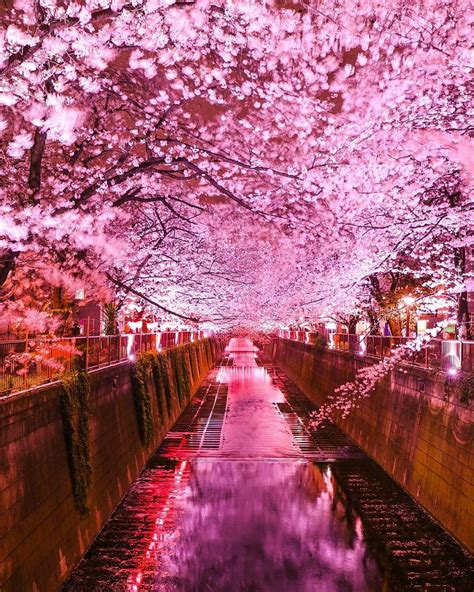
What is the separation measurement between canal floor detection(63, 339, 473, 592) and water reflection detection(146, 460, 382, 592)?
0.03 metres

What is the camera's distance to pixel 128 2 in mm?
8594

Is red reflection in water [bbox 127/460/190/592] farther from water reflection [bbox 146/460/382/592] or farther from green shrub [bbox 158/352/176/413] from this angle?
green shrub [bbox 158/352/176/413]

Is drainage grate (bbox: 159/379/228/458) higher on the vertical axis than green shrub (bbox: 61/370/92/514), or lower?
lower

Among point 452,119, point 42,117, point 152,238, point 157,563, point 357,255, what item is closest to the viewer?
point 42,117

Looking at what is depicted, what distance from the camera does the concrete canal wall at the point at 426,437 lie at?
1518 cm

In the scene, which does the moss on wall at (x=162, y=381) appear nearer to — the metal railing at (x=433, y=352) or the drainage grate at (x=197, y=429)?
the drainage grate at (x=197, y=429)

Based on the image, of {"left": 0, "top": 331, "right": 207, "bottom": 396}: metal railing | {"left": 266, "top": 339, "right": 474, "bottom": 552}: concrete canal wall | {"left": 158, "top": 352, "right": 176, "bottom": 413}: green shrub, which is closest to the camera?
{"left": 0, "top": 331, "right": 207, "bottom": 396}: metal railing

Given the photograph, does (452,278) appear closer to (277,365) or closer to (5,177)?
(5,177)

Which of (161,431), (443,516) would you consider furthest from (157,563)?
(161,431)

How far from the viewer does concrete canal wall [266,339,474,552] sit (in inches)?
598

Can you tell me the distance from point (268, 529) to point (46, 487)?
717cm

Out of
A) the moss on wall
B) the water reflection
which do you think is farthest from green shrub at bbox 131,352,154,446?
the water reflection

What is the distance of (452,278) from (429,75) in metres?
12.3

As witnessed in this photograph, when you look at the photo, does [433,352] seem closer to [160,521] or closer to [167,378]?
[160,521]
